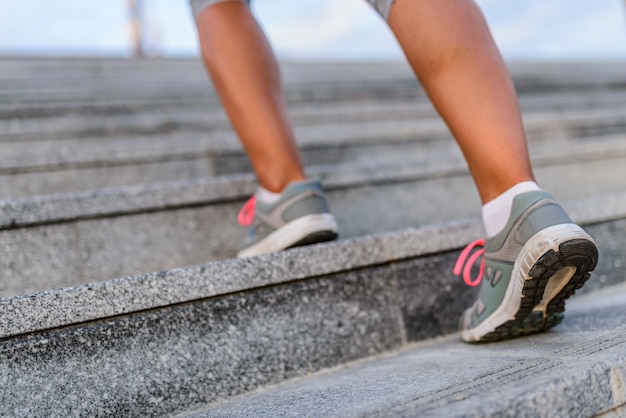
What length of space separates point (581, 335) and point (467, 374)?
279 mm

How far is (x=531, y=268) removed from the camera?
3.20ft

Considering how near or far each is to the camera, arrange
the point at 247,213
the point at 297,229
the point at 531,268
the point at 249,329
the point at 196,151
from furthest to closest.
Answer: the point at 196,151
the point at 247,213
the point at 297,229
the point at 249,329
the point at 531,268

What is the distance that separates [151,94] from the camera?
313cm

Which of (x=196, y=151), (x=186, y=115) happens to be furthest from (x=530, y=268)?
(x=186, y=115)

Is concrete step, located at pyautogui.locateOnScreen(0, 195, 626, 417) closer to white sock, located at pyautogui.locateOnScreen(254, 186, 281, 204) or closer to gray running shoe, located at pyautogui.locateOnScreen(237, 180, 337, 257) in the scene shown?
gray running shoe, located at pyautogui.locateOnScreen(237, 180, 337, 257)

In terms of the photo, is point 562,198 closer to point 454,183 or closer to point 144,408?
point 454,183

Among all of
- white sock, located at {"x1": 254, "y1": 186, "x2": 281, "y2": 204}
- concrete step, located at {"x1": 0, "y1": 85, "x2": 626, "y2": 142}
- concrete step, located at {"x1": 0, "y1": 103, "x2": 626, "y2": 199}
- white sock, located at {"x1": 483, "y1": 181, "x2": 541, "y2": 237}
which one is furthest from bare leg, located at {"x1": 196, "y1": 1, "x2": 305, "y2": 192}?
concrete step, located at {"x1": 0, "y1": 85, "x2": 626, "y2": 142}

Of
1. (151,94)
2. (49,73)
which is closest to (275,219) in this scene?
(151,94)

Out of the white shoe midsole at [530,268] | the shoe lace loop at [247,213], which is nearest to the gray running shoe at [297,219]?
the shoe lace loop at [247,213]

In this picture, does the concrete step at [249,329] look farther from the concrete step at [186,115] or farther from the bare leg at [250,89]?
the concrete step at [186,115]

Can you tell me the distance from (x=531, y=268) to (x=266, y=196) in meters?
0.63

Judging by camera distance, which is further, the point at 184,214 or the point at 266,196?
the point at 184,214

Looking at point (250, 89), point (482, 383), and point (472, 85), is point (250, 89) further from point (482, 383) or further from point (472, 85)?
point (482, 383)

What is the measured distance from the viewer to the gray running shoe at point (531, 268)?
3.16ft
